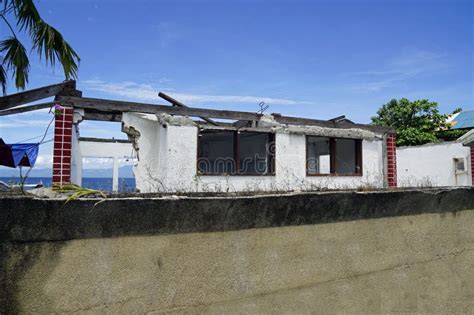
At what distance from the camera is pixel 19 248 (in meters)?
1.94

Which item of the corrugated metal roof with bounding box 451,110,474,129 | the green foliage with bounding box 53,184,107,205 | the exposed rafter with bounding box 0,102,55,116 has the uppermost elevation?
the corrugated metal roof with bounding box 451,110,474,129

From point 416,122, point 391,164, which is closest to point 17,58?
point 391,164

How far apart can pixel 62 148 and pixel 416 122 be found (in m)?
22.3

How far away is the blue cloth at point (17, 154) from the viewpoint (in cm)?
1251

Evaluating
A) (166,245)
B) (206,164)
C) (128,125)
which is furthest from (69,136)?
(166,245)

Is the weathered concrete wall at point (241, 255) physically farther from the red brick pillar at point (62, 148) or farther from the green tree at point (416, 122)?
the green tree at point (416, 122)

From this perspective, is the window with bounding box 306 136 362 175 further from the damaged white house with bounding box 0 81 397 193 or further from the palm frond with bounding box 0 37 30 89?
the palm frond with bounding box 0 37 30 89

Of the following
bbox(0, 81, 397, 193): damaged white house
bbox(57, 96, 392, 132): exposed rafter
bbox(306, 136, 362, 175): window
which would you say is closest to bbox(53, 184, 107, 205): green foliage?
bbox(0, 81, 397, 193): damaged white house

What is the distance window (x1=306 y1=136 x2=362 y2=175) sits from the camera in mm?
13242

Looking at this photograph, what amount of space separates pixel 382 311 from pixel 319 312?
70 cm

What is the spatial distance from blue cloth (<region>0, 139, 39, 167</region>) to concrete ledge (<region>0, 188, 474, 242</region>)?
39.5 feet

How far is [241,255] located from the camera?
2.60 metres

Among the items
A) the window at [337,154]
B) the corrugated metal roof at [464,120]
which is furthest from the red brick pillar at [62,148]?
the corrugated metal roof at [464,120]

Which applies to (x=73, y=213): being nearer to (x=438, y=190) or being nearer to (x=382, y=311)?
(x=382, y=311)
